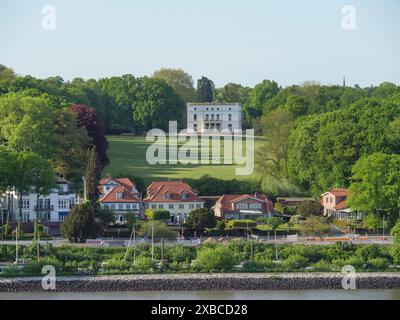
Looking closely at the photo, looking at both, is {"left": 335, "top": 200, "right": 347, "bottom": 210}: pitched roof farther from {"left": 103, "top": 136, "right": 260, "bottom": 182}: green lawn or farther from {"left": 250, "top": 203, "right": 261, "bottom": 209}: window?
{"left": 103, "top": 136, "right": 260, "bottom": 182}: green lawn

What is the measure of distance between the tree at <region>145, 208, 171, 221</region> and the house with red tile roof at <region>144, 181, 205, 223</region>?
1.63ft

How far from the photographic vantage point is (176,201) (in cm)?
4559

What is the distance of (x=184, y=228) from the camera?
1657 inches

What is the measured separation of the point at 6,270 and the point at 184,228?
8.76 m

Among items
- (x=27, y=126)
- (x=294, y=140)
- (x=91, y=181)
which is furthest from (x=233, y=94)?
(x=91, y=181)

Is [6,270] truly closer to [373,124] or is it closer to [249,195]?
[249,195]

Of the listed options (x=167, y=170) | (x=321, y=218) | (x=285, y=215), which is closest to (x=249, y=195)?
(x=285, y=215)

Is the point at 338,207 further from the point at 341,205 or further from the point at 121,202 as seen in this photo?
the point at 121,202

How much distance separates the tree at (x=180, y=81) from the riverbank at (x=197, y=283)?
176 feet

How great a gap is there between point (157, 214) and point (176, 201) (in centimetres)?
150

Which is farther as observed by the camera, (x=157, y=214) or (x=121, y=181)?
(x=121, y=181)

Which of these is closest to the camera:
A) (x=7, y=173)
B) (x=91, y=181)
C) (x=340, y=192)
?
(x=7, y=173)

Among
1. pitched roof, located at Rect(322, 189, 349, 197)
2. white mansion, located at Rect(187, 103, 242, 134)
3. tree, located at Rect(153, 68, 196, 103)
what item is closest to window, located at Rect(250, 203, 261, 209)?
pitched roof, located at Rect(322, 189, 349, 197)
